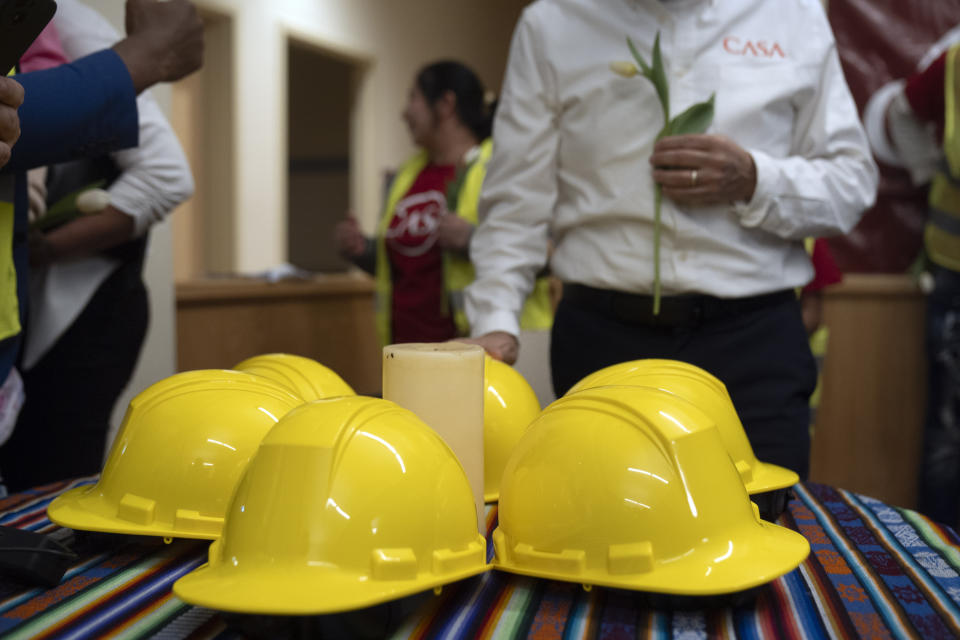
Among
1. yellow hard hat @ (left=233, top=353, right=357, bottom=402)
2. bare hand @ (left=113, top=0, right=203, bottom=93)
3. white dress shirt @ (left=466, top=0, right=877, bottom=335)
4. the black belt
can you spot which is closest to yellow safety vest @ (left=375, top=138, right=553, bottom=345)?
white dress shirt @ (left=466, top=0, right=877, bottom=335)

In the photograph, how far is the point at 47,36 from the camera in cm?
140

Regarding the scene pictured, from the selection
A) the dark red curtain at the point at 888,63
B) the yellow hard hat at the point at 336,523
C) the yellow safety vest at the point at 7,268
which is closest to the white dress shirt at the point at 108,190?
the yellow safety vest at the point at 7,268

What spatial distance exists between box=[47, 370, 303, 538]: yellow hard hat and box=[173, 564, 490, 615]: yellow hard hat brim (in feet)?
0.56

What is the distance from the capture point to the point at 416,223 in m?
2.80

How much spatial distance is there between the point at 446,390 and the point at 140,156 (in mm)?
1045

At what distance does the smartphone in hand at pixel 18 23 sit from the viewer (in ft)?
2.56

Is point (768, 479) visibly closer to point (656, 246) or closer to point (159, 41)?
point (656, 246)

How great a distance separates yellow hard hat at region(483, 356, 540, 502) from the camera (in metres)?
0.98

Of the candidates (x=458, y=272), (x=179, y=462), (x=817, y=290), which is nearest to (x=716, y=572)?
(x=179, y=462)

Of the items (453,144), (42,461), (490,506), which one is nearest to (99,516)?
(490,506)

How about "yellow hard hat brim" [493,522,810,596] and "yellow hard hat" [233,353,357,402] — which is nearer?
"yellow hard hat brim" [493,522,810,596]

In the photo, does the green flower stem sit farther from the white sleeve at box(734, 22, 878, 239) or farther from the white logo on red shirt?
the white logo on red shirt

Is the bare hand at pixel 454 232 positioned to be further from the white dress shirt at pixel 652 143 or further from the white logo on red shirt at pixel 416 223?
the white dress shirt at pixel 652 143

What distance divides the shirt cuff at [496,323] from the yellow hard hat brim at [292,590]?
0.72m
